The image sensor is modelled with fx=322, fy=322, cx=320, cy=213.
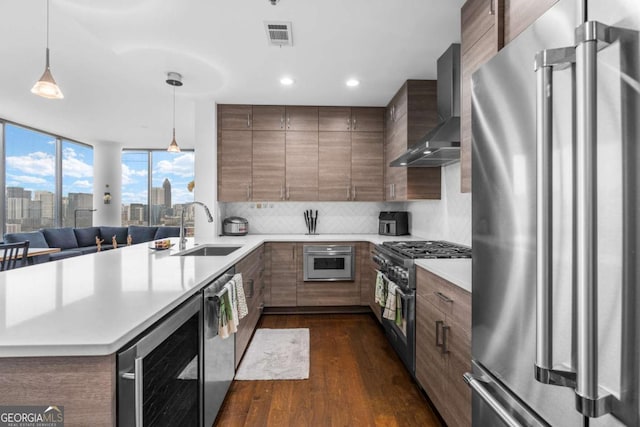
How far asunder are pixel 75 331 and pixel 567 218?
1.25 m

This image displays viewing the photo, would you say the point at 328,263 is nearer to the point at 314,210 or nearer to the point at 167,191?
the point at 314,210


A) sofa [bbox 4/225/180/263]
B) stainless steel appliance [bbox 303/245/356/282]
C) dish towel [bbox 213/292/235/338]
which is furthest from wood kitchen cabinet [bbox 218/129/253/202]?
sofa [bbox 4/225/180/263]

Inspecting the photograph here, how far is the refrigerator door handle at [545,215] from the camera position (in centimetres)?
69

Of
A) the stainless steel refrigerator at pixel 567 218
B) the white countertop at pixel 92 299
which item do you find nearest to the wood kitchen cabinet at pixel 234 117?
the white countertop at pixel 92 299

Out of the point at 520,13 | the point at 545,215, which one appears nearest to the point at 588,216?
the point at 545,215

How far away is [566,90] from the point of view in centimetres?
71

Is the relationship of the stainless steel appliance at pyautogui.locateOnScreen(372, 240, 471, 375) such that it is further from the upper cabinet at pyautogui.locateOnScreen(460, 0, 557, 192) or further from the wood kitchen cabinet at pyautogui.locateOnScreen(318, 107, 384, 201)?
the wood kitchen cabinet at pyautogui.locateOnScreen(318, 107, 384, 201)

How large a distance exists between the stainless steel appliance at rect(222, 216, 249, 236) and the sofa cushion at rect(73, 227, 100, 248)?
4255 mm

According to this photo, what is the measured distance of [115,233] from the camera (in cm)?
676

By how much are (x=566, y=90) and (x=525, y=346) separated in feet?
2.12

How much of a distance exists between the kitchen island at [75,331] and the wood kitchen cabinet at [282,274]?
219 cm

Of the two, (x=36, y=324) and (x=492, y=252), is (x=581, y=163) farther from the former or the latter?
(x=36, y=324)

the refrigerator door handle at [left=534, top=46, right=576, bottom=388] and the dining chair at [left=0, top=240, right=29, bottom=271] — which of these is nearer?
the refrigerator door handle at [left=534, top=46, right=576, bottom=388]

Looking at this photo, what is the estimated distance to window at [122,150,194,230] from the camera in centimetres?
755
